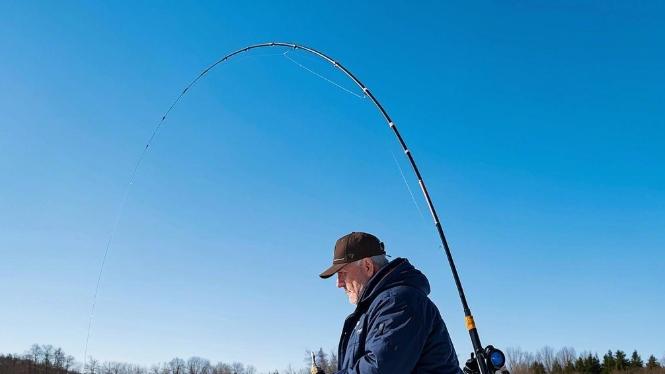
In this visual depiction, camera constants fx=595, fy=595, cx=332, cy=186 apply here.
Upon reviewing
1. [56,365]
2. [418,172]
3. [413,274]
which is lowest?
[413,274]

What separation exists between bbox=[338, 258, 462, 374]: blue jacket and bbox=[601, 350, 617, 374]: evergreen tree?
98.8m

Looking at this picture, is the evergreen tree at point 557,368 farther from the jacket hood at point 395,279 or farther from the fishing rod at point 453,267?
the jacket hood at point 395,279

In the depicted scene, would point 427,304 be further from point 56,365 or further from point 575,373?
point 56,365

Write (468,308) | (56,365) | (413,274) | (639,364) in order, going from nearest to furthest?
(413,274), (468,308), (639,364), (56,365)

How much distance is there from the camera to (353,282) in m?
4.18

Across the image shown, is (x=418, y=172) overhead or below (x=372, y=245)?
overhead

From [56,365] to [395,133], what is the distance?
6547 inches

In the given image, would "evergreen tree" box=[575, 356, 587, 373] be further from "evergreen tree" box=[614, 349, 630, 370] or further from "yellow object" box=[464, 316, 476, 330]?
"yellow object" box=[464, 316, 476, 330]

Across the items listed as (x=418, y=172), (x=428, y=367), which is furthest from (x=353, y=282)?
(x=418, y=172)

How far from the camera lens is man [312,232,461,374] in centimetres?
345

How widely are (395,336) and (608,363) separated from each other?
100 m

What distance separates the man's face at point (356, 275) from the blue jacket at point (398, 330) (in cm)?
Answer: 27

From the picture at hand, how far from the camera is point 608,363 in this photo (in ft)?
298

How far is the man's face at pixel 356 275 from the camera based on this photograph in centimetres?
414
